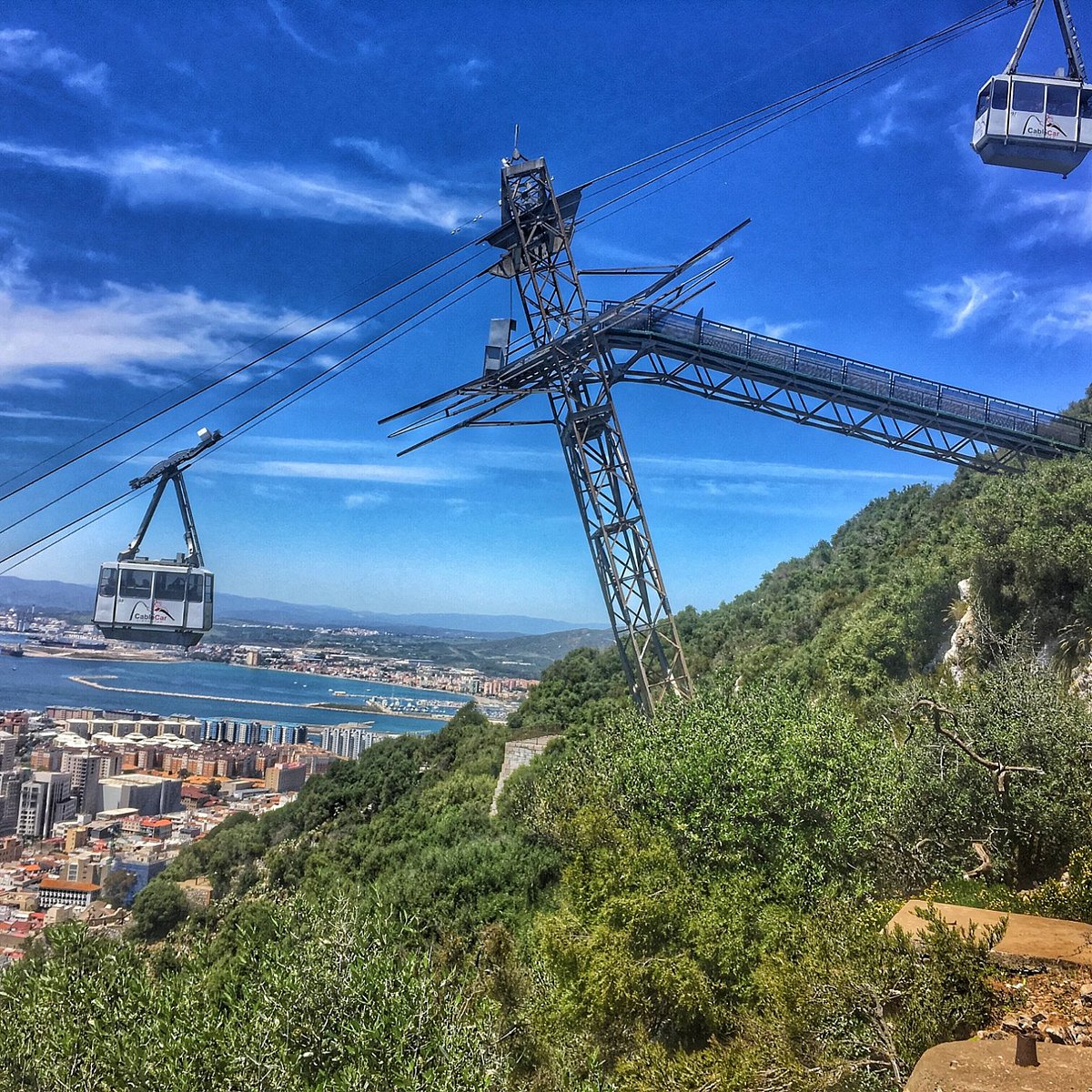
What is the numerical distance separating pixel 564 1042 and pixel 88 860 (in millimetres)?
26397

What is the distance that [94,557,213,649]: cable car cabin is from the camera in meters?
10.4

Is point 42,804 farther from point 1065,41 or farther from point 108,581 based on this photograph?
point 1065,41


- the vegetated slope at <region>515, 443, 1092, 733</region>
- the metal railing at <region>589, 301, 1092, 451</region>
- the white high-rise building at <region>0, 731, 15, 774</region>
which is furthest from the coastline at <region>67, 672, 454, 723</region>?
the metal railing at <region>589, 301, 1092, 451</region>

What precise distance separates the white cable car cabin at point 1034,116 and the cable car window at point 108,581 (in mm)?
13139

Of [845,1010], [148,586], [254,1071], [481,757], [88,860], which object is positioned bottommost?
[88,860]

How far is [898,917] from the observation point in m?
7.48

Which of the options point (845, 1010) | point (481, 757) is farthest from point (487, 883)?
point (481, 757)

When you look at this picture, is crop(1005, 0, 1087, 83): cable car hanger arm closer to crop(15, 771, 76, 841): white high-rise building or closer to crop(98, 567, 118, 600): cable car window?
crop(98, 567, 118, 600): cable car window

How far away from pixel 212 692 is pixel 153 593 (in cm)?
6021

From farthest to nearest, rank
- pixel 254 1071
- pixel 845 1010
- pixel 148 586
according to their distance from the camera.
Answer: pixel 148 586 < pixel 254 1071 < pixel 845 1010

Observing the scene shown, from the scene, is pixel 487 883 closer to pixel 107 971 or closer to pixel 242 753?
pixel 107 971

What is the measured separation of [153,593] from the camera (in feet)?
34.2

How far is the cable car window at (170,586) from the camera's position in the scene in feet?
34.2

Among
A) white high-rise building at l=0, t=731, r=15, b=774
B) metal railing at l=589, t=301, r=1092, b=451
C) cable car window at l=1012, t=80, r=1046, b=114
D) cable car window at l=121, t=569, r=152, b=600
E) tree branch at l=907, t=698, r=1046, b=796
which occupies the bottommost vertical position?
white high-rise building at l=0, t=731, r=15, b=774
